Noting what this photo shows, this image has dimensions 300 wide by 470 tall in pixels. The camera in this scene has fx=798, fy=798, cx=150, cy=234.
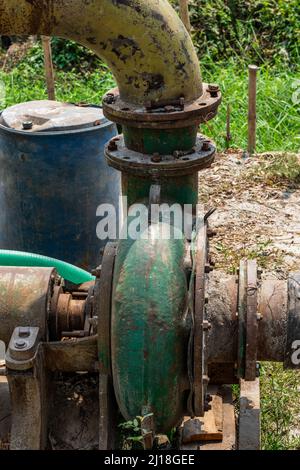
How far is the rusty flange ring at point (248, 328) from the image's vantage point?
265 centimetres

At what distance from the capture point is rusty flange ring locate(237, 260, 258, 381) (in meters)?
2.65

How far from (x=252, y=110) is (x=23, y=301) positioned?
3127 mm

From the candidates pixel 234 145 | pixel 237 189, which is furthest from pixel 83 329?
pixel 234 145

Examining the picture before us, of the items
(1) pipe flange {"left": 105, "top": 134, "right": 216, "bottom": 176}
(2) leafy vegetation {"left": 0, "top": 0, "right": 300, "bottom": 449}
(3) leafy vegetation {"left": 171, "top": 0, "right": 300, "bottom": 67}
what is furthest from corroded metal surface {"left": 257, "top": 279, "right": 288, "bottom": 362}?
(3) leafy vegetation {"left": 171, "top": 0, "right": 300, "bottom": 67}

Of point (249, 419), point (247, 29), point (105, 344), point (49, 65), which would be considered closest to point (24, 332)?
point (105, 344)

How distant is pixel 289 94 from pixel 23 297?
3.93 m

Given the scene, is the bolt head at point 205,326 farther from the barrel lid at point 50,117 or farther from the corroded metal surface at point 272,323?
the barrel lid at point 50,117

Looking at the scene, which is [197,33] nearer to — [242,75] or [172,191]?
[242,75]

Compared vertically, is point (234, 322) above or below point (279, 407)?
above

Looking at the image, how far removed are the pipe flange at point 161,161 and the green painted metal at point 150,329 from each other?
13.6 inches

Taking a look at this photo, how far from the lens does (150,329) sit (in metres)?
2.45

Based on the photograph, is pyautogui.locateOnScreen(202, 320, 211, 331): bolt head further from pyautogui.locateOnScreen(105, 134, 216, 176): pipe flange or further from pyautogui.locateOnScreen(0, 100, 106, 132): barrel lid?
pyautogui.locateOnScreen(0, 100, 106, 132): barrel lid

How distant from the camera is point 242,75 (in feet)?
21.8

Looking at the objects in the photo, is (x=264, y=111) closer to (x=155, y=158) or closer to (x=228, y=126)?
(x=228, y=126)
